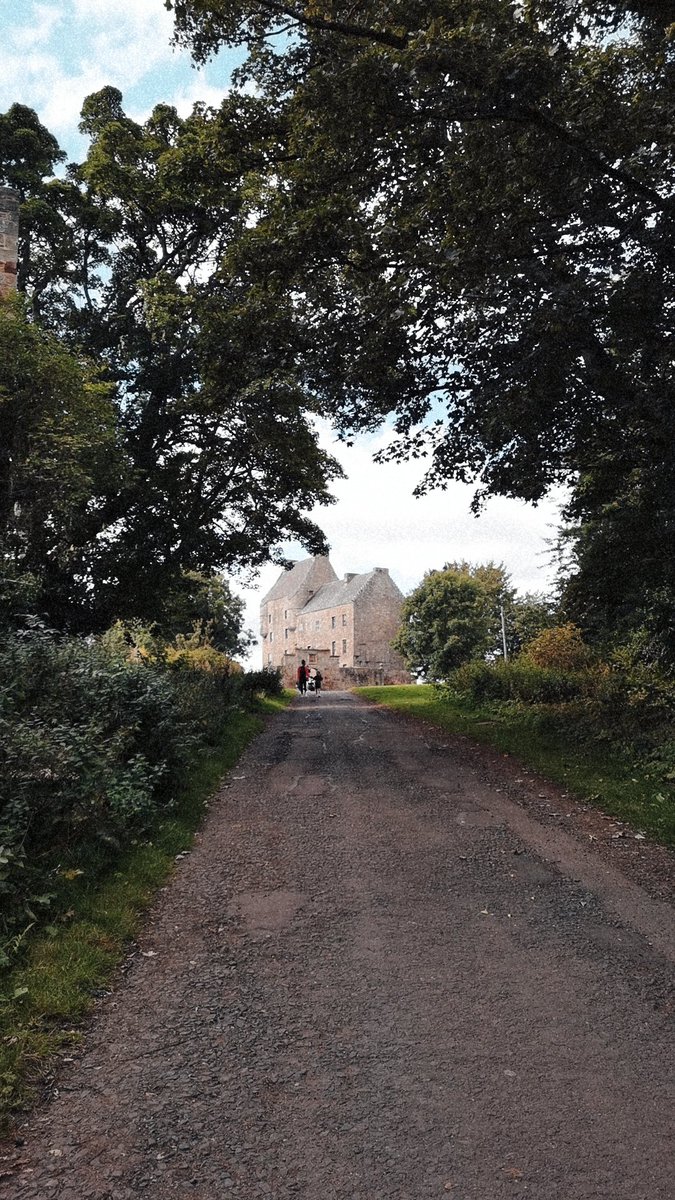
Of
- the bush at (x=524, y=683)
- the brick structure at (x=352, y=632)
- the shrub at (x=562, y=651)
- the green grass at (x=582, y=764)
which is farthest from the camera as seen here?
the brick structure at (x=352, y=632)

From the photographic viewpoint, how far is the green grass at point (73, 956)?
3.35 meters

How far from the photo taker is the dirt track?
2660mm

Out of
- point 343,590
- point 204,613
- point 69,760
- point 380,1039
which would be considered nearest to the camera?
point 380,1039

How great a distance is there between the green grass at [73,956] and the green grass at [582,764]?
5.12 m

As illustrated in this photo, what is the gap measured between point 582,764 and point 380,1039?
7576 millimetres

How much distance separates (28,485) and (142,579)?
6482mm

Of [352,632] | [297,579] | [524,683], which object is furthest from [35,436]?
[297,579]

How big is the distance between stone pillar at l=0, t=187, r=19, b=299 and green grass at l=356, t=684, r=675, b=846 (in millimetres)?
13814

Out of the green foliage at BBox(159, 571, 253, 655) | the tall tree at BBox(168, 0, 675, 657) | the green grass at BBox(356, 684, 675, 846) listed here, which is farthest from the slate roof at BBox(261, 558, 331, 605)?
the tall tree at BBox(168, 0, 675, 657)

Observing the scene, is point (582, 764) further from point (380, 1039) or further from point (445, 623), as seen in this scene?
point (445, 623)

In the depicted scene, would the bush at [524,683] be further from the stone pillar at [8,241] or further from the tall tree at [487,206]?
the stone pillar at [8,241]

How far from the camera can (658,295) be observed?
7223 mm

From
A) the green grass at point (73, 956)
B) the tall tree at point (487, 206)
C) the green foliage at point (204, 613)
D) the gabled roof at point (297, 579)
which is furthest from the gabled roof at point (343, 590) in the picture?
the green grass at point (73, 956)

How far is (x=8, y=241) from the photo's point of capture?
1427 centimetres
